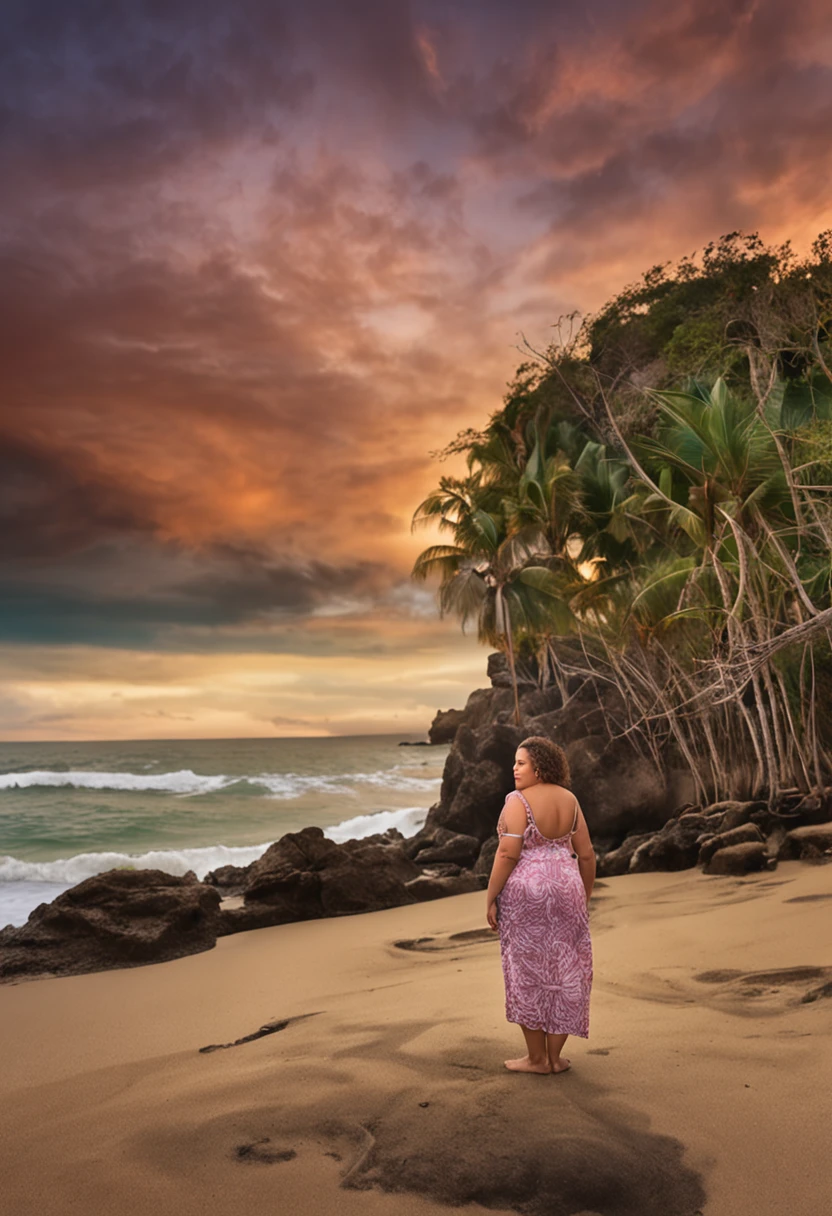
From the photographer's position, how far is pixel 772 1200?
2.74 meters

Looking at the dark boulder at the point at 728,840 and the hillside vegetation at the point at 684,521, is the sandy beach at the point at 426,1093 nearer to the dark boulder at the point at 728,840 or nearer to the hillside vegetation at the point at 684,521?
the hillside vegetation at the point at 684,521

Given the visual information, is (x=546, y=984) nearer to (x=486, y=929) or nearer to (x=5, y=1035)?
(x=5, y=1035)

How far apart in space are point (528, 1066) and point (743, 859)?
22.7 ft

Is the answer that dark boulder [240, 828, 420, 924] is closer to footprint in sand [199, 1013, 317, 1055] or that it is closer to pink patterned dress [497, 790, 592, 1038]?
footprint in sand [199, 1013, 317, 1055]

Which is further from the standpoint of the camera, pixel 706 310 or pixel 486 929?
pixel 706 310

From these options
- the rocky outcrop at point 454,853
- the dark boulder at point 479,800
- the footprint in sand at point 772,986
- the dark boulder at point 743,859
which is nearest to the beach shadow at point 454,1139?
the footprint in sand at point 772,986

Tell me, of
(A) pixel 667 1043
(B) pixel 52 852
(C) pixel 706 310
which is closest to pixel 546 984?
(A) pixel 667 1043

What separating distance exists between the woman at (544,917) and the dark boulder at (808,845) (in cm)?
742

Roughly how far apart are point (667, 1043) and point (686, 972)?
73.4 inches

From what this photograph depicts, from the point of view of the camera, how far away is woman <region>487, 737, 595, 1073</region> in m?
3.80

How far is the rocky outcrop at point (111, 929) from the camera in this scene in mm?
7426

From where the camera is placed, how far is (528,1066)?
3787 mm

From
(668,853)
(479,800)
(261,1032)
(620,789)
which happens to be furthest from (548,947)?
(479,800)

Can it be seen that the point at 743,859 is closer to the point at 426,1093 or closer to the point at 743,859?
the point at 743,859
